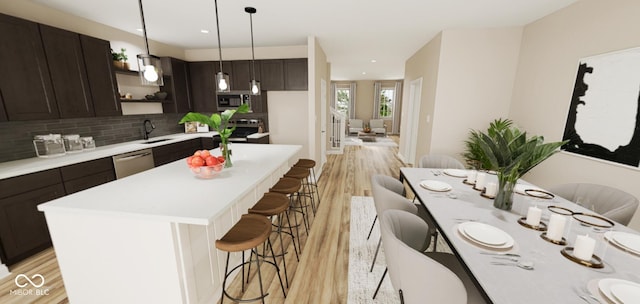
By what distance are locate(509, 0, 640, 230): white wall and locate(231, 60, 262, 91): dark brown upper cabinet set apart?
4484 mm

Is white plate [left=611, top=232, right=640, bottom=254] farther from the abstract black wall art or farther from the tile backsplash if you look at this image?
the tile backsplash

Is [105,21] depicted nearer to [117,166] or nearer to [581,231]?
[117,166]

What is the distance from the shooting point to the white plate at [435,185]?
187 cm

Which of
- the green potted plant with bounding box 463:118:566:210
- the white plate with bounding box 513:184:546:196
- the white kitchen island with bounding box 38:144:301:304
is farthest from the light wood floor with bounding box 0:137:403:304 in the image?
the white plate with bounding box 513:184:546:196

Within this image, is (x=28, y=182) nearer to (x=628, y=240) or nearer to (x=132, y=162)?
(x=132, y=162)

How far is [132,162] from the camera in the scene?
302cm

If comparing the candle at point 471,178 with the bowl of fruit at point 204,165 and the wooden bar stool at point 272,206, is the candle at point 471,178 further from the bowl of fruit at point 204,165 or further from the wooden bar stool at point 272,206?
the bowl of fruit at point 204,165

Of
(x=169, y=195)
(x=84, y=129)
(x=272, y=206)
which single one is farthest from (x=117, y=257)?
(x=84, y=129)

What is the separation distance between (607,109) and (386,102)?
31.4 feet

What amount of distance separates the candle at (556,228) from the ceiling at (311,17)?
248 cm

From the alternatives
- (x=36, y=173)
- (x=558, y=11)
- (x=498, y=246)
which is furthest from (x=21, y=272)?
(x=558, y=11)

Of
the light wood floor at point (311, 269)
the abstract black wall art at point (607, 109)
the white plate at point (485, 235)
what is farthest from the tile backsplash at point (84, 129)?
the abstract black wall art at point (607, 109)

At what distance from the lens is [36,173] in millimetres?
2139

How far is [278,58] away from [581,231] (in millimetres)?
4661
